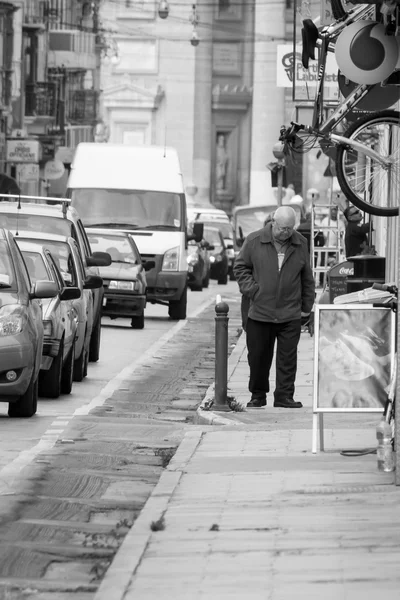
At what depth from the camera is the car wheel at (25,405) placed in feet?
48.8

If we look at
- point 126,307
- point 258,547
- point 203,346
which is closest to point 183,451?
point 258,547

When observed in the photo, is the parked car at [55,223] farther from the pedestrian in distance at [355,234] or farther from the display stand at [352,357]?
the display stand at [352,357]

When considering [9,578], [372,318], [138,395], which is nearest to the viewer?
[9,578]

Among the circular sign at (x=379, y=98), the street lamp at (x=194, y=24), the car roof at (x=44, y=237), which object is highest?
the street lamp at (x=194, y=24)

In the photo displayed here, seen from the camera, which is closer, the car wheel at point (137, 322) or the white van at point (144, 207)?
the car wheel at point (137, 322)

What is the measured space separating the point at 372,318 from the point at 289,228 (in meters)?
3.95

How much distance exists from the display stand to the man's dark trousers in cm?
386

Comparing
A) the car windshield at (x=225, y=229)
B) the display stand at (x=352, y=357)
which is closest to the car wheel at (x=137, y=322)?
the display stand at (x=352, y=357)

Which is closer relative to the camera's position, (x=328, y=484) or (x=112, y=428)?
(x=328, y=484)

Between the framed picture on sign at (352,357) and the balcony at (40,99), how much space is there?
2376 inches

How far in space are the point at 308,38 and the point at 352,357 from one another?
6562 mm

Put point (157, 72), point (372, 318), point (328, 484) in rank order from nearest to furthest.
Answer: point (328, 484), point (372, 318), point (157, 72)

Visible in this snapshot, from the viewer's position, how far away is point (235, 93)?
11269 centimetres

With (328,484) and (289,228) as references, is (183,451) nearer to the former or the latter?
(328,484)
